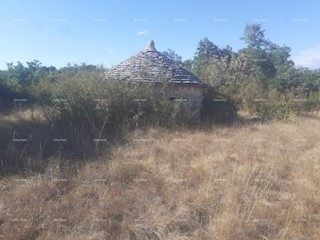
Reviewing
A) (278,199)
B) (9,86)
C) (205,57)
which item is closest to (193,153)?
(278,199)

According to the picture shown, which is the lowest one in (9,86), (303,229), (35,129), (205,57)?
(303,229)

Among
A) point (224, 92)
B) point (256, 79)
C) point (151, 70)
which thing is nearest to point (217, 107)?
point (224, 92)

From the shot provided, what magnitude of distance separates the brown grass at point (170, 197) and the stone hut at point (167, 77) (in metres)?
4.94

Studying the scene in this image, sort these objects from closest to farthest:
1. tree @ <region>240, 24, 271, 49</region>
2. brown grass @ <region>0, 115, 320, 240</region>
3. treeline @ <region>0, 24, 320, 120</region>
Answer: brown grass @ <region>0, 115, 320, 240</region> < treeline @ <region>0, 24, 320, 120</region> < tree @ <region>240, 24, 271, 49</region>

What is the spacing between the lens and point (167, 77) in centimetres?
1255

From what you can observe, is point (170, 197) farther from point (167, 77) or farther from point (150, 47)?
point (150, 47)

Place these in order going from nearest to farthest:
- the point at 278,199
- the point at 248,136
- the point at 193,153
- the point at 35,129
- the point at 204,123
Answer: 1. the point at 278,199
2. the point at 193,153
3. the point at 35,129
4. the point at 248,136
5. the point at 204,123

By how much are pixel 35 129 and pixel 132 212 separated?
5964 millimetres

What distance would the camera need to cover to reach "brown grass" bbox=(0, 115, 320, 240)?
4.28 m

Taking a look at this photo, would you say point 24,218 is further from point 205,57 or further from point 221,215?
point 205,57

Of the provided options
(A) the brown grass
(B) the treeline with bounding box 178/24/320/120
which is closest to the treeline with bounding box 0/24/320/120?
(B) the treeline with bounding box 178/24/320/120

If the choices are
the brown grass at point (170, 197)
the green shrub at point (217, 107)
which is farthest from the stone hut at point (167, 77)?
the brown grass at point (170, 197)

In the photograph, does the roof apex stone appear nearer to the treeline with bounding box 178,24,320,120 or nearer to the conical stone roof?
the conical stone roof

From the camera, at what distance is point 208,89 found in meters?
14.9
